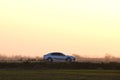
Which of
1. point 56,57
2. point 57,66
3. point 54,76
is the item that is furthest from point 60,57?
point 54,76

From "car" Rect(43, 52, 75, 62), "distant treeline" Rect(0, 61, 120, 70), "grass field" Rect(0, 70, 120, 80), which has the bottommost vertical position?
"grass field" Rect(0, 70, 120, 80)

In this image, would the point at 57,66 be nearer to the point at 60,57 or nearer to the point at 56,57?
the point at 56,57

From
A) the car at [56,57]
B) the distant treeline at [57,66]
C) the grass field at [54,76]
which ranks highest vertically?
the car at [56,57]

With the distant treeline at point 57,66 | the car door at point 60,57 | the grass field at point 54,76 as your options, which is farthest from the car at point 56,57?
the grass field at point 54,76

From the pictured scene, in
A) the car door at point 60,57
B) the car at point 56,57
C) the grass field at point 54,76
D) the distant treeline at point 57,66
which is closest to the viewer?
the grass field at point 54,76

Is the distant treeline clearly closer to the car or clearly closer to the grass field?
the car

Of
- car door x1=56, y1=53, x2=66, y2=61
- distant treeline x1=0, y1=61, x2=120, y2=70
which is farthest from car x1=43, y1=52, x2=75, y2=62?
distant treeline x1=0, y1=61, x2=120, y2=70

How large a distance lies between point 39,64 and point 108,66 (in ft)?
33.0

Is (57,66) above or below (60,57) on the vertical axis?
below

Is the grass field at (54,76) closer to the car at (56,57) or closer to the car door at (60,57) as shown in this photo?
the car at (56,57)

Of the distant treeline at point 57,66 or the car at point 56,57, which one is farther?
the car at point 56,57

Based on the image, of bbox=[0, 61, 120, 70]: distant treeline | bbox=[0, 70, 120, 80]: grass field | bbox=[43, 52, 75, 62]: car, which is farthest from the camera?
bbox=[43, 52, 75, 62]: car

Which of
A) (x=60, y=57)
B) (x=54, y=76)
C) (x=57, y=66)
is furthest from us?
(x=60, y=57)

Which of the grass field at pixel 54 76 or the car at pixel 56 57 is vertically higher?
the car at pixel 56 57
